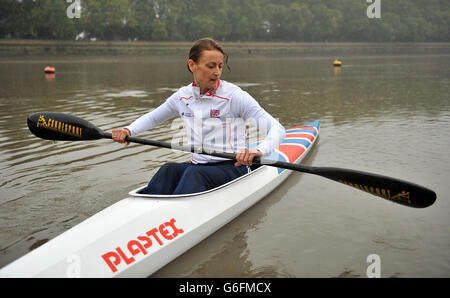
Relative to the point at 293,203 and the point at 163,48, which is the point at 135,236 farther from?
the point at 163,48

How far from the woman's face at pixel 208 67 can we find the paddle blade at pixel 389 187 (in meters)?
1.32

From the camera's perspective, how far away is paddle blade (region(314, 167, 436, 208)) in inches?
136

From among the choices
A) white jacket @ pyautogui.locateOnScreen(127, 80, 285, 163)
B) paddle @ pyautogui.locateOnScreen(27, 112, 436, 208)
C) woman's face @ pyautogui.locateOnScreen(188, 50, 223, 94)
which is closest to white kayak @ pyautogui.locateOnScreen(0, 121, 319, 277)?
white jacket @ pyautogui.locateOnScreen(127, 80, 285, 163)

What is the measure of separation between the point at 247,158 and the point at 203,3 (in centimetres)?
8218

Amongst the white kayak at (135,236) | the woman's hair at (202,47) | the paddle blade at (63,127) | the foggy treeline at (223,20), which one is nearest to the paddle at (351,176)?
the paddle blade at (63,127)

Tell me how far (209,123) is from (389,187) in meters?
1.79

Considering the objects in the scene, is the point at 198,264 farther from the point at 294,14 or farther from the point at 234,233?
the point at 294,14

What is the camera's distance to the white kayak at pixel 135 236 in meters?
2.91

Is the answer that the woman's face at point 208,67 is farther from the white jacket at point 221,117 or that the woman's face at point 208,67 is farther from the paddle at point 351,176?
the paddle at point 351,176

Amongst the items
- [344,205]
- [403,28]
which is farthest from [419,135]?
[403,28]

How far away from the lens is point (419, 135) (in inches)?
324

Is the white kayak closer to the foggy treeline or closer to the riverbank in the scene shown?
the foggy treeline
